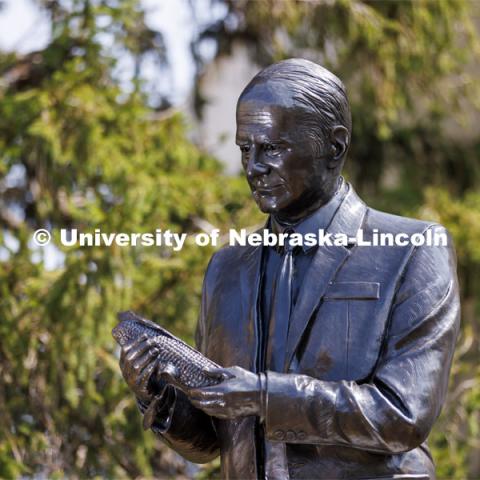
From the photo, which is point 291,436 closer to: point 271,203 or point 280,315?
point 280,315

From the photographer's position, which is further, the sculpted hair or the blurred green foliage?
the blurred green foliage

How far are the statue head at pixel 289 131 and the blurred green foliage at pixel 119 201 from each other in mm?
4941

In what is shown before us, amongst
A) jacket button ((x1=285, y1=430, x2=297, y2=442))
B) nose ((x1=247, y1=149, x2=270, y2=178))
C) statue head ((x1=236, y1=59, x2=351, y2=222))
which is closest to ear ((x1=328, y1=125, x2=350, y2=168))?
statue head ((x1=236, y1=59, x2=351, y2=222))

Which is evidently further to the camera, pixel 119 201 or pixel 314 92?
pixel 119 201

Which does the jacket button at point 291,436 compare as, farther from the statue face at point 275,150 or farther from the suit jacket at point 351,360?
the statue face at point 275,150

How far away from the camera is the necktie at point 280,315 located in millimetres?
3645

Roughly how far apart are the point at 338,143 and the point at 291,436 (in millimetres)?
834

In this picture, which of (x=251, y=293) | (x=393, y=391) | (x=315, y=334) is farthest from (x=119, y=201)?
(x=393, y=391)

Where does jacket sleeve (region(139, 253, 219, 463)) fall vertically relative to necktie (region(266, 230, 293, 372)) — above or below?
below

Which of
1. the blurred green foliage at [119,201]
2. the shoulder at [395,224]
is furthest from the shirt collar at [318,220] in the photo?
the blurred green foliage at [119,201]

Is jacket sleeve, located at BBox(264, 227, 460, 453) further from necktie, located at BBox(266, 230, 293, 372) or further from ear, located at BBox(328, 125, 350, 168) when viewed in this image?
ear, located at BBox(328, 125, 350, 168)

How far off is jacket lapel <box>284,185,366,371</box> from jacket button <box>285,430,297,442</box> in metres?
0.21

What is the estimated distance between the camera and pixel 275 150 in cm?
365

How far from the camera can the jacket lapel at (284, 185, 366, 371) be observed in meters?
3.61
